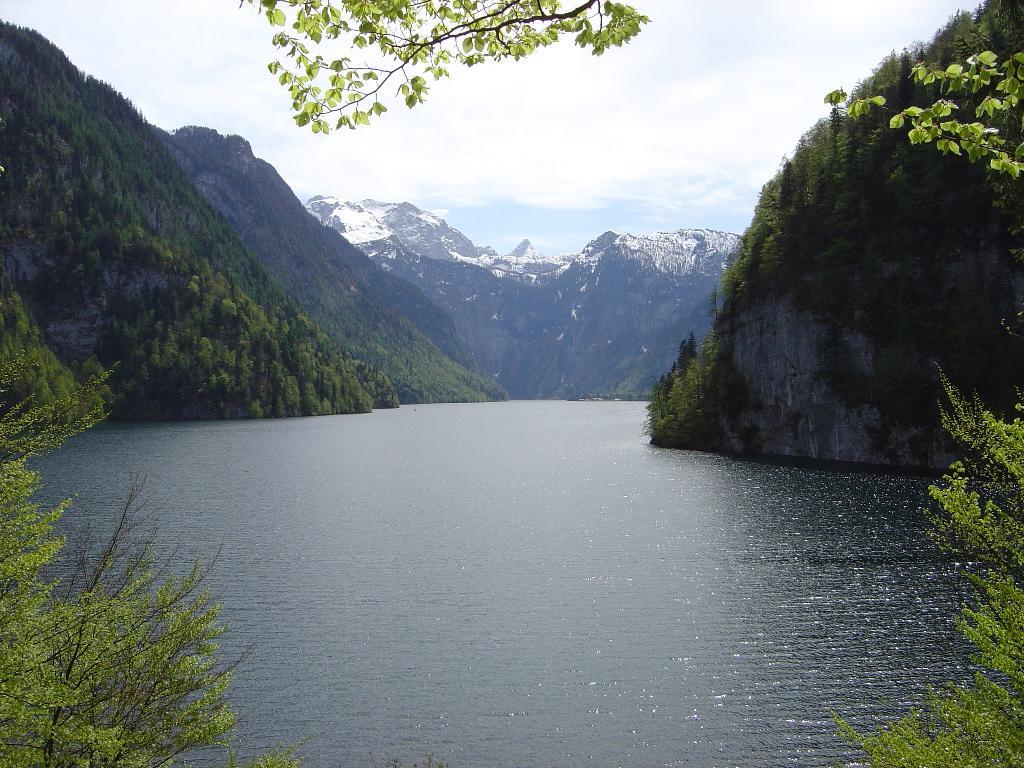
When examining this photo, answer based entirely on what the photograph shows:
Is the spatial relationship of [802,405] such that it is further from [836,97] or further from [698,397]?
[836,97]

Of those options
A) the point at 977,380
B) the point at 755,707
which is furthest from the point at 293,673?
the point at 977,380

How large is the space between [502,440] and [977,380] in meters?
101

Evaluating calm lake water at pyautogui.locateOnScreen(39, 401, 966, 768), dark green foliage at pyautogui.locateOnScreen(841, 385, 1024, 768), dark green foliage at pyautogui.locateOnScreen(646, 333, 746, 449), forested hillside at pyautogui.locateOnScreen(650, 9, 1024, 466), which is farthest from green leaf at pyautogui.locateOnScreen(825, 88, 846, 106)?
dark green foliage at pyautogui.locateOnScreen(646, 333, 746, 449)

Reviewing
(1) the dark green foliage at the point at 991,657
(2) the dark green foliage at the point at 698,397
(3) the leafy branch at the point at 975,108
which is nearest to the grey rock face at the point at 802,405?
(2) the dark green foliage at the point at 698,397

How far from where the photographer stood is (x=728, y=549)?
53375 mm

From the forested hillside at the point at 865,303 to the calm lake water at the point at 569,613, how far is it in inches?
673

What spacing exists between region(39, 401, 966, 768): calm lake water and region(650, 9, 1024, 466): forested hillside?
56.1 ft

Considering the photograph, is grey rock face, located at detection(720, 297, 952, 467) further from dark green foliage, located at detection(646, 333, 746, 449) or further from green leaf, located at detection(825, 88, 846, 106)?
green leaf, located at detection(825, 88, 846, 106)

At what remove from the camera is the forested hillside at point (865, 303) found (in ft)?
301

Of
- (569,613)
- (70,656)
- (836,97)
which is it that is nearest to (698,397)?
(569,613)

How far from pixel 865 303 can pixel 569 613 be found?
275 ft

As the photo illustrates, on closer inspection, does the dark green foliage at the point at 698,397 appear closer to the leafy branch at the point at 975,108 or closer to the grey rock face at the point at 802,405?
the grey rock face at the point at 802,405

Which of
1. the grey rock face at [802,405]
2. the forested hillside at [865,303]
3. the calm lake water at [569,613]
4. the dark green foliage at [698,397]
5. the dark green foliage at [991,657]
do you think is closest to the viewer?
the dark green foliage at [991,657]

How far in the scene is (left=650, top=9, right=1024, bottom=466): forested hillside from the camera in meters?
91.8
